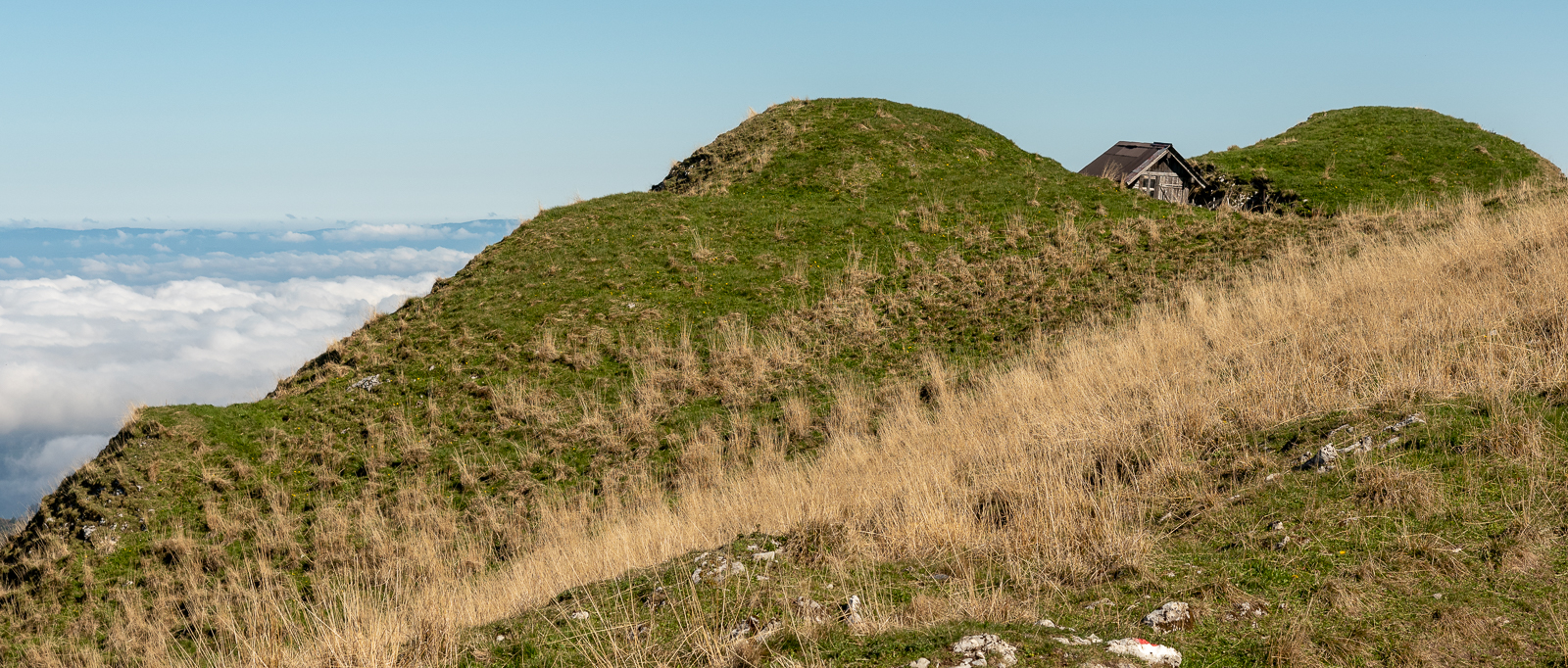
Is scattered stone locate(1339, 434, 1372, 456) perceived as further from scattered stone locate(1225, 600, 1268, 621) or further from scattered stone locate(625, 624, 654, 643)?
scattered stone locate(625, 624, 654, 643)

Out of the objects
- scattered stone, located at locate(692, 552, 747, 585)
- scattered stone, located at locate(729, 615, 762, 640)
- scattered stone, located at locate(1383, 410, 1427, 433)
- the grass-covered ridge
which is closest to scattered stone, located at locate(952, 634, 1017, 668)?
scattered stone, located at locate(729, 615, 762, 640)

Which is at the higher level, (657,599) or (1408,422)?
(1408,422)

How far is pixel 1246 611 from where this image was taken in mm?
5398

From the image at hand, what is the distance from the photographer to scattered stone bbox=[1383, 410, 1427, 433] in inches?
302

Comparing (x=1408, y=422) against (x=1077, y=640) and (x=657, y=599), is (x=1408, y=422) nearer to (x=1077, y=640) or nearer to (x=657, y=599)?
(x=1077, y=640)

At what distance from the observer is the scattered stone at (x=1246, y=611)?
5.35 m

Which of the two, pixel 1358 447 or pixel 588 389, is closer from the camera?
pixel 1358 447

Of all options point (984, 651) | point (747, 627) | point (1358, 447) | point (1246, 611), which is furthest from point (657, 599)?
point (1358, 447)

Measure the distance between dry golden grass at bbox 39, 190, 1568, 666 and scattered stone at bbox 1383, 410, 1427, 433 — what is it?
0.71 meters

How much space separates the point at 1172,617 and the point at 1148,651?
0.73m

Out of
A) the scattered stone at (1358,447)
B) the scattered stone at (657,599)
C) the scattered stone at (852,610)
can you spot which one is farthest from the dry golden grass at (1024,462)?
the scattered stone at (657,599)

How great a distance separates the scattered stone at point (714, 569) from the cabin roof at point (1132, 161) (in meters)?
29.9

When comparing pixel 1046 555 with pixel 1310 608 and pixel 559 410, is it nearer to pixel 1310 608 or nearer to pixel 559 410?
pixel 1310 608

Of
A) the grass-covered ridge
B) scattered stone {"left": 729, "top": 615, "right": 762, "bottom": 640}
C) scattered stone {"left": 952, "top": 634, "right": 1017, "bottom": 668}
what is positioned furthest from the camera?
the grass-covered ridge
